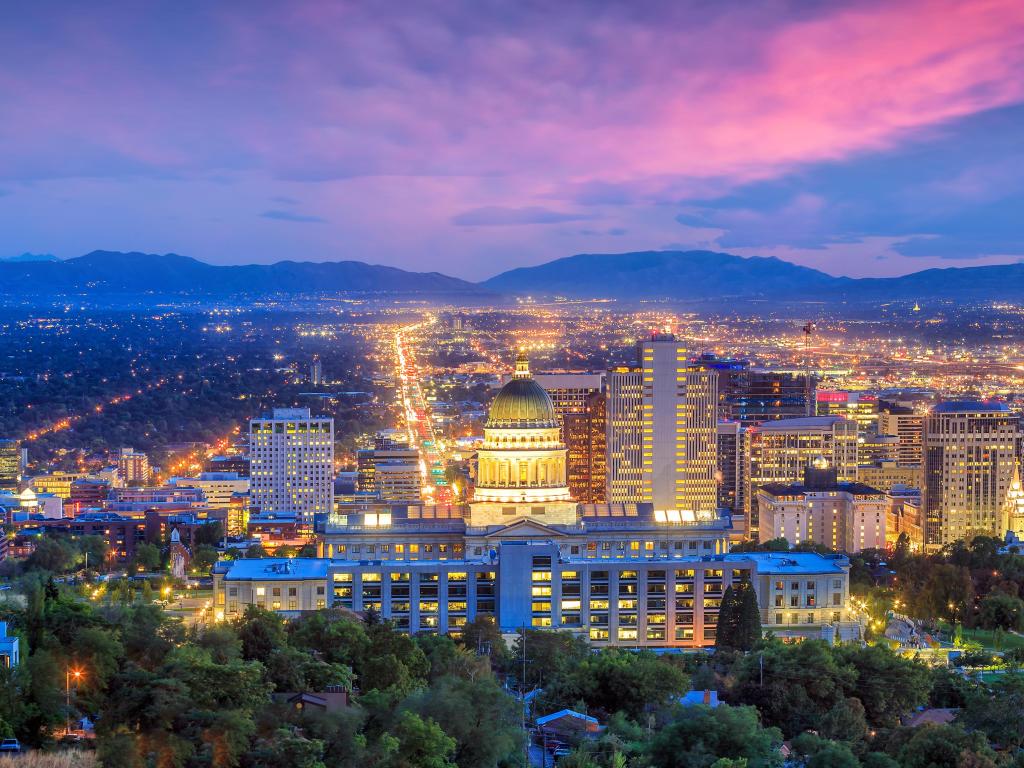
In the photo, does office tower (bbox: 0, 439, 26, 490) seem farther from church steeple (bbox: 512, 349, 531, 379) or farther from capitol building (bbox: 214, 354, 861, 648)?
capitol building (bbox: 214, 354, 861, 648)

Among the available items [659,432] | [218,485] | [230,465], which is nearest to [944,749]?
[659,432]

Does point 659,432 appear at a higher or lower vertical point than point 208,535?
higher

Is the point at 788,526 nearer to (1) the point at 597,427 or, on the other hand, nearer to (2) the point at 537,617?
(1) the point at 597,427

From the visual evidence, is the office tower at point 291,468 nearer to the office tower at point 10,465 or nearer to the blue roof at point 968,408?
the office tower at point 10,465

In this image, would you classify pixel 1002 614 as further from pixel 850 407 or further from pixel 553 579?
pixel 850 407

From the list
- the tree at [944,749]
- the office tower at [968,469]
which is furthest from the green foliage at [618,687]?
the office tower at [968,469]
